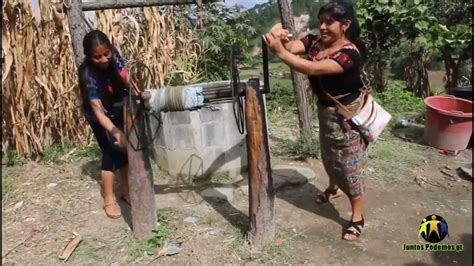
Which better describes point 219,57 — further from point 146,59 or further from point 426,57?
point 426,57

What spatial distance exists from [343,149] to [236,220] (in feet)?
3.16

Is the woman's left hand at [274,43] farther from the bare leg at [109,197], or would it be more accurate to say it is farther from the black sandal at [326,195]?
the bare leg at [109,197]

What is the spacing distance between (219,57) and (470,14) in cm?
386

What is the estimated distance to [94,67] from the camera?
9.12 feet

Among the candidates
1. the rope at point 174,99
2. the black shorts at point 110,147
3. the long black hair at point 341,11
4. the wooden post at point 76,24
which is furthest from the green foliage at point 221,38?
the long black hair at point 341,11

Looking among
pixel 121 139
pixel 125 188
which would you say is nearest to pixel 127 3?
pixel 121 139

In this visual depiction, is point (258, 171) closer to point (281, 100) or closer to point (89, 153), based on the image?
point (89, 153)

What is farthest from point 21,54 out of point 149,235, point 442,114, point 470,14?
point 470,14

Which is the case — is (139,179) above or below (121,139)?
below

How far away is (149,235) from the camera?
2836 millimetres

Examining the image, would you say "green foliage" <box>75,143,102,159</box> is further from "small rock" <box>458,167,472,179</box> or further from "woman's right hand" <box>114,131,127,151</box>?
"small rock" <box>458,167,472,179</box>

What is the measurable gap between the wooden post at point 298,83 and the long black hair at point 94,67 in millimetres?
1755

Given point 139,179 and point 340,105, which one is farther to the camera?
point 139,179

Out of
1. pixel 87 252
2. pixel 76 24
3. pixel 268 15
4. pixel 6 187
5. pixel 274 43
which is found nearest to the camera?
pixel 274 43
